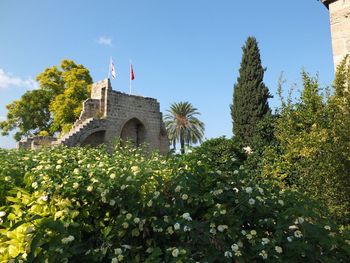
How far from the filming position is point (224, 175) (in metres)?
3.45

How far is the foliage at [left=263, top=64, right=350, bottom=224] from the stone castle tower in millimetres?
336

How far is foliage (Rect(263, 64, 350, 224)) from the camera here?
5.96 meters

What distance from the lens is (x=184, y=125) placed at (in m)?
44.7

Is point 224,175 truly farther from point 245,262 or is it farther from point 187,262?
point 187,262

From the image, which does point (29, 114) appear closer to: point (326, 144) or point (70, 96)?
point (70, 96)

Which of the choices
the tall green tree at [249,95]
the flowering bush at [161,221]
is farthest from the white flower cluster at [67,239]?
the tall green tree at [249,95]

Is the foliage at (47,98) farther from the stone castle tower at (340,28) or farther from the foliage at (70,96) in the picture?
the stone castle tower at (340,28)

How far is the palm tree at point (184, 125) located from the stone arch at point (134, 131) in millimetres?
19113

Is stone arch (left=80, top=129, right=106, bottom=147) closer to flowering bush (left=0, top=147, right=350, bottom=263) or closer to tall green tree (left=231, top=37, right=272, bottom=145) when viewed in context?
tall green tree (left=231, top=37, right=272, bottom=145)

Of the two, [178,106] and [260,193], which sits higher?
[178,106]

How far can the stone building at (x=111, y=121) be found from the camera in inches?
854

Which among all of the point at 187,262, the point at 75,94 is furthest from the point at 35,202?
the point at 75,94

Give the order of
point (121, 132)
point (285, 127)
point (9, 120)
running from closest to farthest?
point (285, 127)
point (121, 132)
point (9, 120)

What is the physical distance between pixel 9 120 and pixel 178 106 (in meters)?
19.8
